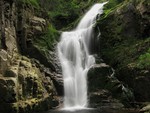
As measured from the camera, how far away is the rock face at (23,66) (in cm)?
2198

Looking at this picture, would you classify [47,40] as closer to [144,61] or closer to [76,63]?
[76,63]

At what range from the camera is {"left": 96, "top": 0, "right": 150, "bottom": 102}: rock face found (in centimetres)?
2508

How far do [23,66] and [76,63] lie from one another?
268 inches

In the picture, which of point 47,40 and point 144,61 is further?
point 47,40

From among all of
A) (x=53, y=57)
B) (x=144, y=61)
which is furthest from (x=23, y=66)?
(x=144, y=61)

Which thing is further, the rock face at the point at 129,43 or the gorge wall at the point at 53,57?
the rock face at the point at 129,43

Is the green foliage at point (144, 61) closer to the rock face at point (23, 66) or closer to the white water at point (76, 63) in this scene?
the white water at point (76, 63)

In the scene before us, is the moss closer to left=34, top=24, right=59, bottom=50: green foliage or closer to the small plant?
the small plant

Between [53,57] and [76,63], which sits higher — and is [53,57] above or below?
above

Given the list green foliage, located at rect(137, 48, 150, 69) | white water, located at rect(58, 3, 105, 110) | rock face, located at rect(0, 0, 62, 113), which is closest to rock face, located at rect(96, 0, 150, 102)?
green foliage, located at rect(137, 48, 150, 69)

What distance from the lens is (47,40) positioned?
3098 cm

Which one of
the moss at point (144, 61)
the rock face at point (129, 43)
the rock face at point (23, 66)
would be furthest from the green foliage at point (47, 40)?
the moss at point (144, 61)

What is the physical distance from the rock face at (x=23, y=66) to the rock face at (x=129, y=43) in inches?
231

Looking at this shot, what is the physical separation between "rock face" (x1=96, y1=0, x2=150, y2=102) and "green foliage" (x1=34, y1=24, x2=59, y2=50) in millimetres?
5081
